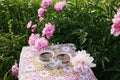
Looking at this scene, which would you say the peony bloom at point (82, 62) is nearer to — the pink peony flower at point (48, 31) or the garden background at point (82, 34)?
the garden background at point (82, 34)

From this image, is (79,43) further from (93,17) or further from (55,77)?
(55,77)

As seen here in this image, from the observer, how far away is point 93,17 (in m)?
3.40

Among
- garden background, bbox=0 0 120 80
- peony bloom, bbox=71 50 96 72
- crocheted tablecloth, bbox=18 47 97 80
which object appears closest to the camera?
peony bloom, bbox=71 50 96 72

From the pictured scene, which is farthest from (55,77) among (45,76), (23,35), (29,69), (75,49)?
(23,35)

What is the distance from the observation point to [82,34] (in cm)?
326

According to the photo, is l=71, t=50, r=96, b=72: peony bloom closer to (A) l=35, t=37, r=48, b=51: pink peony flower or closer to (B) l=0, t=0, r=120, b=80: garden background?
(B) l=0, t=0, r=120, b=80: garden background

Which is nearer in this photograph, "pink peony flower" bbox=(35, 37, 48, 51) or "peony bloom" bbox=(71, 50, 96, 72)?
"peony bloom" bbox=(71, 50, 96, 72)

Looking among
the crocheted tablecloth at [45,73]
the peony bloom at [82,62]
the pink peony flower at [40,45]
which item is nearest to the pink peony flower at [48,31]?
the pink peony flower at [40,45]

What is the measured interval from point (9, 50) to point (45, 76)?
4.51ft

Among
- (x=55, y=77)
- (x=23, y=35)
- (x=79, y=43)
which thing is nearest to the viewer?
(x=55, y=77)

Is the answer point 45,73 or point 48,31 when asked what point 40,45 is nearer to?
point 48,31

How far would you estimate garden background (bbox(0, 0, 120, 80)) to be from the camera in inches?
124

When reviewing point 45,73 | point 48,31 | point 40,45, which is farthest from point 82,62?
point 48,31

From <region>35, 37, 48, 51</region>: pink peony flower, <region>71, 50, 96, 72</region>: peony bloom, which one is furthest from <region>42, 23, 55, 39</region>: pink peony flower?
<region>71, 50, 96, 72</region>: peony bloom
